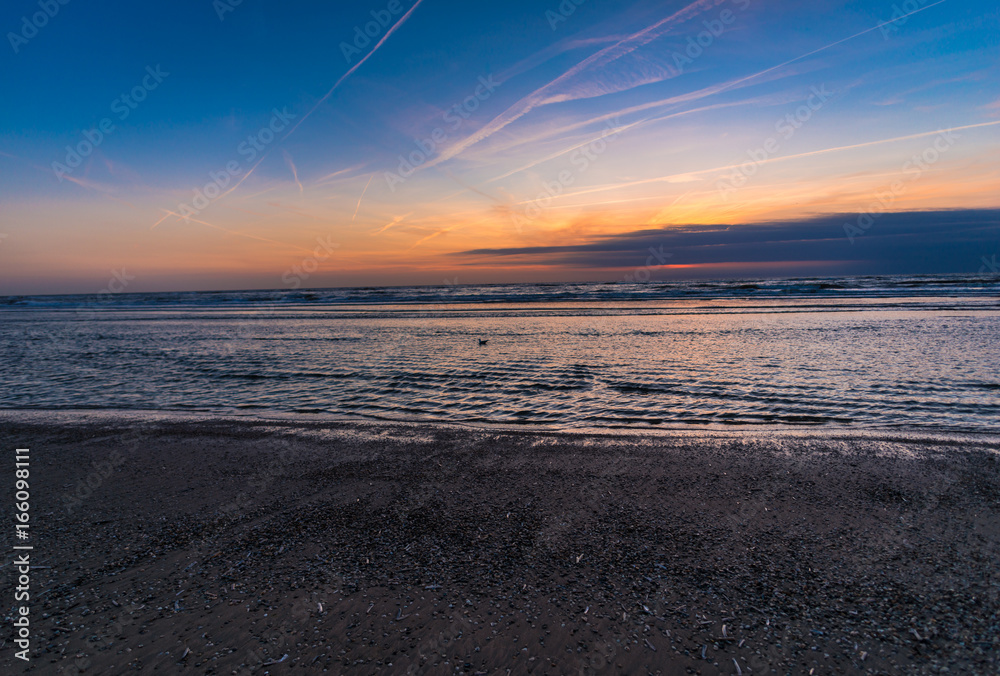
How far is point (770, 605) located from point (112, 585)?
19.5ft

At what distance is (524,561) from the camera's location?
447 cm

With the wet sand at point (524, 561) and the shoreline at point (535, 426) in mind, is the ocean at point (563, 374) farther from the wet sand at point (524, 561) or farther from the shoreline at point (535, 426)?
the wet sand at point (524, 561)

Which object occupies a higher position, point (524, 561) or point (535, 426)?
point (524, 561)

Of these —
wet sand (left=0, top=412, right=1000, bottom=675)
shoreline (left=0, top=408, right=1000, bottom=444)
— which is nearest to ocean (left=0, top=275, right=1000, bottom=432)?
shoreline (left=0, top=408, right=1000, bottom=444)

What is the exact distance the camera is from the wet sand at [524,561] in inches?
132

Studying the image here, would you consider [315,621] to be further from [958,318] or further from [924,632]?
[958,318]

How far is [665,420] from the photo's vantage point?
9.49m

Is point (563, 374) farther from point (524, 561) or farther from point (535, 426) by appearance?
point (524, 561)

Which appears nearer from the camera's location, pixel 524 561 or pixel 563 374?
pixel 524 561

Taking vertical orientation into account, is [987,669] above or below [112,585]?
below

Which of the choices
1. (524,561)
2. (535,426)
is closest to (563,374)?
(535,426)

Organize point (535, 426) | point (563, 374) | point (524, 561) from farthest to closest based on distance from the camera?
1. point (563, 374)
2. point (535, 426)
3. point (524, 561)

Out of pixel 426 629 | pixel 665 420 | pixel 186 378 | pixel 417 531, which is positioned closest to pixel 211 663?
pixel 426 629

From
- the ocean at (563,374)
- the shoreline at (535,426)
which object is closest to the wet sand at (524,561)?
the shoreline at (535,426)
